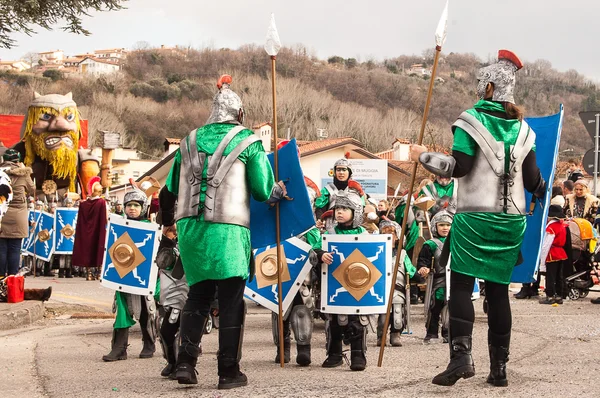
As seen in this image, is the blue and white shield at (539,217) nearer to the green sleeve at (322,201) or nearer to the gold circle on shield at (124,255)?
the gold circle on shield at (124,255)

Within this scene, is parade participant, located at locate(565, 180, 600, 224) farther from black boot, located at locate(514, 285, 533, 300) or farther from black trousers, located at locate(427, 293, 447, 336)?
black trousers, located at locate(427, 293, 447, 336)

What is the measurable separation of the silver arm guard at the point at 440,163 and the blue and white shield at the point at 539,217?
3.16 feet

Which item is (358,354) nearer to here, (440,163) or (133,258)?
(440,163)

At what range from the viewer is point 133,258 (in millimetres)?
8531

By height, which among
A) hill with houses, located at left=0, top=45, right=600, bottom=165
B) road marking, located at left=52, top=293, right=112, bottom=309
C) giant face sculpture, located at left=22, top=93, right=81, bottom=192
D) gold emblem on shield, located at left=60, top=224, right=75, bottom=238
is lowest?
road marking, located at left=52, top=293, right=112, bottom=309

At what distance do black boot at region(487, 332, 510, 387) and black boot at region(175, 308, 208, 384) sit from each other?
72.9 inches

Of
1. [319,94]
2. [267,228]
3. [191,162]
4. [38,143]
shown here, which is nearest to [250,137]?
[191,162]

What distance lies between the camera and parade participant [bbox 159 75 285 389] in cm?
688

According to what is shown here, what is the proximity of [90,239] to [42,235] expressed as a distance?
3.51 meters

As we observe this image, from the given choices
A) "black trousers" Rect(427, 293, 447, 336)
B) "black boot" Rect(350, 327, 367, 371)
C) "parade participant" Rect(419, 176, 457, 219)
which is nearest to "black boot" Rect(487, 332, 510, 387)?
"black boot" Rect(350, 327, 367, 371)

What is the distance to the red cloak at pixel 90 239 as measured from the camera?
17.2 metres

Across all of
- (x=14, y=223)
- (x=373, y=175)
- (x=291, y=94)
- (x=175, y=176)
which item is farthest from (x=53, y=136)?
(x=291, y=94)

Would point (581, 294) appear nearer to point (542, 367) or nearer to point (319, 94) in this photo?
point (542, 367)

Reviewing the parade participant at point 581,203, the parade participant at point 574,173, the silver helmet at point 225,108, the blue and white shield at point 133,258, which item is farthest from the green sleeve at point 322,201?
the parade participant at point 574,173
